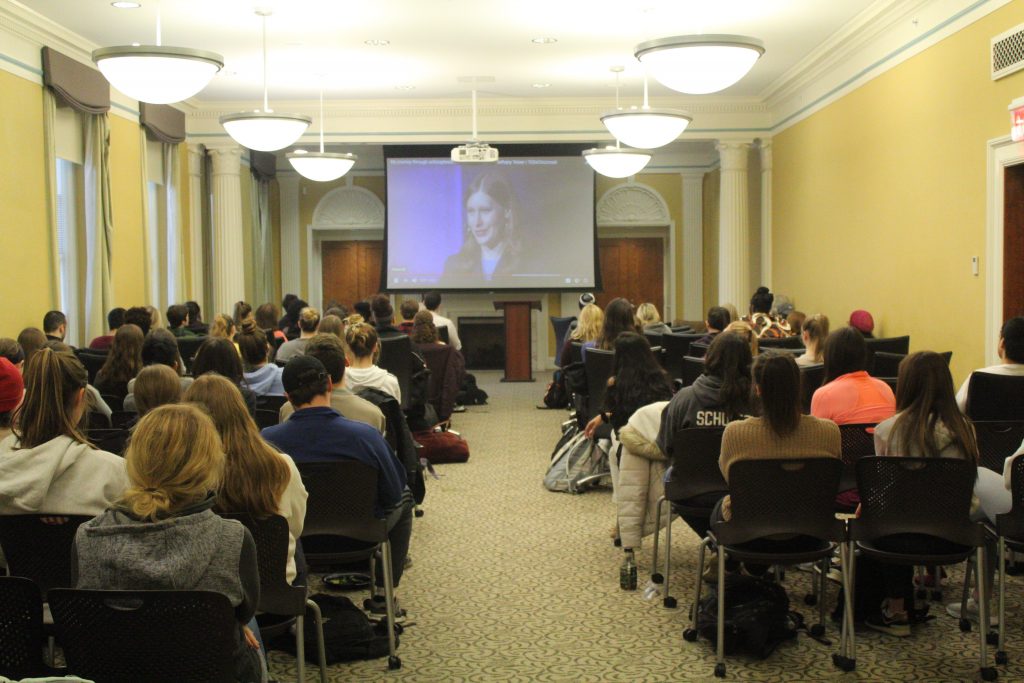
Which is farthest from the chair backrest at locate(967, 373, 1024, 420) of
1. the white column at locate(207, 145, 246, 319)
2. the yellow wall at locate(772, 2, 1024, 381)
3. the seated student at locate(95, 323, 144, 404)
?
the white column at locate(207, 145, 246, 319)

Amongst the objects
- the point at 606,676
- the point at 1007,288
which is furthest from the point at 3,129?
the point at 1007,288

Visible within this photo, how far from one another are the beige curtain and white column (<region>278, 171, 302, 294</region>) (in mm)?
6624

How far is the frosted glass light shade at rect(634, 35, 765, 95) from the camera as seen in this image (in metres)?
6.21

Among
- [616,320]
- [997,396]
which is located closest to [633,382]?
[616,320]

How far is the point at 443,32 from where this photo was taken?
966 centimetres

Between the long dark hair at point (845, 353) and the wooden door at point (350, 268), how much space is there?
1290cm

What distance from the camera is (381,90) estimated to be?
12.8m

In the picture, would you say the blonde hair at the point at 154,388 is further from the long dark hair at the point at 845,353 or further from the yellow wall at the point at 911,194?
the yellow wall at the point at 911,194

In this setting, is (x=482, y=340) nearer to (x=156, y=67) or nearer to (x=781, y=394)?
(x=156, y=67)

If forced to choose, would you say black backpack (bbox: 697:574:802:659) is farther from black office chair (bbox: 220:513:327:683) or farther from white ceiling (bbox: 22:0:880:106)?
white ceiling (bbox: 22:0:880:106)

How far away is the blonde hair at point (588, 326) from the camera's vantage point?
8672mm

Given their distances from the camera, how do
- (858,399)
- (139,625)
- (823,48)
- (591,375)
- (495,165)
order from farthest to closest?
(495,165) < (823,48) < (591,375) < (858,399) < (139,625)

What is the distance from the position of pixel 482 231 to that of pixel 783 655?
449 inches

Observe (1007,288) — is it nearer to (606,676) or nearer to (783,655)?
(783,655)
